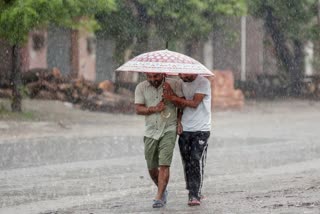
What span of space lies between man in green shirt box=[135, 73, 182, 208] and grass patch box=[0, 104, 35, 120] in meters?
14.3

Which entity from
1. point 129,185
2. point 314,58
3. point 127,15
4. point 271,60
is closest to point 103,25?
point 127,15

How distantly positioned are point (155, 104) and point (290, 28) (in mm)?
28248

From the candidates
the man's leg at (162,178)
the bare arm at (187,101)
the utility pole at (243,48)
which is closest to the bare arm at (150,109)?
the bare arm at (187,101)

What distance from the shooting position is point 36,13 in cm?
2261

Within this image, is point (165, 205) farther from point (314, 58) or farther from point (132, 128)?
point (314, 58)

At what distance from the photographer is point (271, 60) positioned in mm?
45281

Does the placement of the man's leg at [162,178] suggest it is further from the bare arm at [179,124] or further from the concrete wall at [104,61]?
→ the concrete wall at [104,61]

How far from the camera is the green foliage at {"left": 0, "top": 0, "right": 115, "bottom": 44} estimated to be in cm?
2258

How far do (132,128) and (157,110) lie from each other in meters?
14.1

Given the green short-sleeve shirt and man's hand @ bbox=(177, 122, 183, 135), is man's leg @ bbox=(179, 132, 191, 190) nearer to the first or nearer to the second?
man's hand @ bbox=(177, 122, 183, 135)

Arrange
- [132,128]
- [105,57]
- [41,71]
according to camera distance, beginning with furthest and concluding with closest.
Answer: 1. [105,57]
2. [41,71]
3. [132,128]

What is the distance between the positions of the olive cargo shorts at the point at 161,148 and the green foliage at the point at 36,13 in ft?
41.7

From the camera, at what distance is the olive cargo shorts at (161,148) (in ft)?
33.5

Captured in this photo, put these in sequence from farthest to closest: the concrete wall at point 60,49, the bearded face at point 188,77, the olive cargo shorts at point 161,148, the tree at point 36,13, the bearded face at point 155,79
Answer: the concrete wall at point 60,49, the tree at point 36,13, the bearded face at point 188,77, the bearded face at point 155,79, the olive cargo shorts at point 161,148
